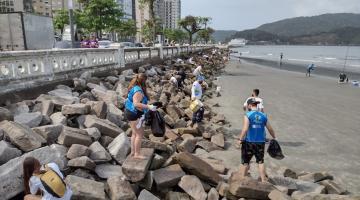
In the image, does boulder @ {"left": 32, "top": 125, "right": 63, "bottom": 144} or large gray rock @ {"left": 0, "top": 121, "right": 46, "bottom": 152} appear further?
boulder @ {"left": 32, "top": 125, "right": 63, "bottom": 144}

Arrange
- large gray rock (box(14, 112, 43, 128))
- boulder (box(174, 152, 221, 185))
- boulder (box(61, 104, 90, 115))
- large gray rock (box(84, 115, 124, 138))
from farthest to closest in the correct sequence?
1. boulder (box(61, 104, 90, 115))
2. large gray rock (box(84, 115, 124, 138))
3. large gray rock (box(14, 112, 43, 128))
4. boulder (box(174, 152, 221, 185))

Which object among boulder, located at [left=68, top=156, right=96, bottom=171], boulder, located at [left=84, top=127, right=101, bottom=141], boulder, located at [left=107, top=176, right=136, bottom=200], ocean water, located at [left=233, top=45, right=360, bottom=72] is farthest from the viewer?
ocean water, located at [left=233, top=45, right=360, bottom=72]

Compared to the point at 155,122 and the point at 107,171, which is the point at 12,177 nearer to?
the point at 107,171

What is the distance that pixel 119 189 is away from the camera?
529 cm

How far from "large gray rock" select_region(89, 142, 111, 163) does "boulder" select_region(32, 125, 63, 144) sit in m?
0.73

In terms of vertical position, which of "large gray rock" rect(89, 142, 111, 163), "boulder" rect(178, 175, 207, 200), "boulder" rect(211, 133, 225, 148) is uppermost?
"large gray rock" rect(89, 142, 111, 163)

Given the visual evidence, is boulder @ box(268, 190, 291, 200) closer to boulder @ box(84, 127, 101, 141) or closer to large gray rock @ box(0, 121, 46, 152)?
boulder @ box(84, 127, 101, 141)

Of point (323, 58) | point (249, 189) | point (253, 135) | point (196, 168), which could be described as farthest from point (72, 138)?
point (323, 58)

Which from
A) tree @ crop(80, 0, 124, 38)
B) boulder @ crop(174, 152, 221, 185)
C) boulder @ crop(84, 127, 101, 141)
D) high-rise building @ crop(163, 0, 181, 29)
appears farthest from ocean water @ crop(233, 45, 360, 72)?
boulder @ crop(84, 127, 101, 141)

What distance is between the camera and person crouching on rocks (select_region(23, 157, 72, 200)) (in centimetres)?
398

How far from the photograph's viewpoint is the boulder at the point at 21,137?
555 centimetres

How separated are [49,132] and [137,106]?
1.79m

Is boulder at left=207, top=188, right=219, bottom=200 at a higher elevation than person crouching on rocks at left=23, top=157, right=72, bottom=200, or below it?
below

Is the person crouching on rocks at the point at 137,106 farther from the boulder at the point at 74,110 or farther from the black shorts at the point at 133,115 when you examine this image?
the boulder at the point at 74,110
